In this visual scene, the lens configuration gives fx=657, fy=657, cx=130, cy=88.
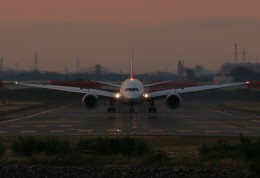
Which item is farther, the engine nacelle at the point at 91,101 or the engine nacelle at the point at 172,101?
the engine nacelle at the point at 172,101

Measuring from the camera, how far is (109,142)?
26.1m

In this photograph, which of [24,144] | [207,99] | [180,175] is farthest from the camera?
[207,99]

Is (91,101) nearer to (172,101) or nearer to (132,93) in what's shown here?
(132,93)

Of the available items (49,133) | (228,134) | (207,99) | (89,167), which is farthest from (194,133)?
(207,99)

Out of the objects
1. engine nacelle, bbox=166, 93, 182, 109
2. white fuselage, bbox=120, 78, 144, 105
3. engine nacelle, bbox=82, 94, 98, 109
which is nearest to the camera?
white fuselage, bbox=120, 78, 144, 105

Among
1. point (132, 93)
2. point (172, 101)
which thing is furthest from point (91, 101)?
point (172, 101)

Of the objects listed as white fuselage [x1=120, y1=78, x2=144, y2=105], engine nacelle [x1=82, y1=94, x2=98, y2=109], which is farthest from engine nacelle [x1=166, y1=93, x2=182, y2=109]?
engine nacelle [x1=82, y1=94, x2=98, y2=109]

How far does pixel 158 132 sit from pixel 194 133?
210cm

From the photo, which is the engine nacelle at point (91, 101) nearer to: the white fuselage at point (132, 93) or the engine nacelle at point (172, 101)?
the white fuselage at point (132, 93)

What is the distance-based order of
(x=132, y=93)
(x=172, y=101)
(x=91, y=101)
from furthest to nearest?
(x=172, y=101) → (x=91, y=101) → (x=132, y=93)

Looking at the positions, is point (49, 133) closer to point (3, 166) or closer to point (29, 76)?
point (3, 166)

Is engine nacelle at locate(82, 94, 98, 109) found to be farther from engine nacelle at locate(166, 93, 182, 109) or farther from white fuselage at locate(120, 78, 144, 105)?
engine nacelle at locate(166, 93, 182, 109)

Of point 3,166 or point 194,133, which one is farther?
point 194,133

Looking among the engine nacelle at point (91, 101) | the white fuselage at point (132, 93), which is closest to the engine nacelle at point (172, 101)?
the white fuselage at point (132, 93)
